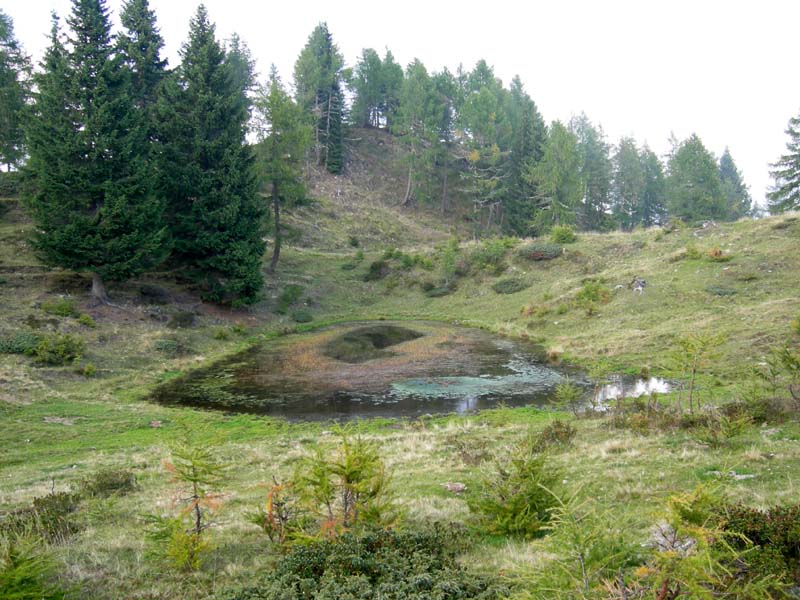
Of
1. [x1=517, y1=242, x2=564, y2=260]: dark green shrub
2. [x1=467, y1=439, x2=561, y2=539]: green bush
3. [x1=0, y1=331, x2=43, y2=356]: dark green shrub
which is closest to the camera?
[x1=467, y1=439, x2=561, y2=539]: green bush

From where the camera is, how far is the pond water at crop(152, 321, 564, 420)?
19344 millimetres

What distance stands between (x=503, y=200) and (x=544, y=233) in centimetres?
926

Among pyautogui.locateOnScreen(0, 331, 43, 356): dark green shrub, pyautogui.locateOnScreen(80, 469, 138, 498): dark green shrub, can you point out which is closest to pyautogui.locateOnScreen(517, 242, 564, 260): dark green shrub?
pyautogui.locateOnScreen(0, 331, 43, 356): dark green shrub

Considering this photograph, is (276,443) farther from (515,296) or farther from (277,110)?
(277,110)

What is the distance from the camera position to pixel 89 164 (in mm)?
29641

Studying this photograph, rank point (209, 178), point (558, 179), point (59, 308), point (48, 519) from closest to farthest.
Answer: point (48, 519), point (59, 308), point (209, 178), point (558, 179)

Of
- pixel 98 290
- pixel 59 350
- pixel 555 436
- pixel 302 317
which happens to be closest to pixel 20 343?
pixel 59 350

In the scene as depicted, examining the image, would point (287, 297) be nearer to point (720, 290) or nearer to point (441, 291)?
point (441, 291)

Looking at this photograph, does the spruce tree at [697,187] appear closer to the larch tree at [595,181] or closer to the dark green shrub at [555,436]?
the larch tree at [595,181]

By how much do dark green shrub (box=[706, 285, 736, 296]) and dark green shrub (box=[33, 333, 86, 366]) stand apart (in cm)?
3194

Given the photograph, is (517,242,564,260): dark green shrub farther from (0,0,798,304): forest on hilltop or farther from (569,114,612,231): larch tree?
(569,114,612,231): larch tree

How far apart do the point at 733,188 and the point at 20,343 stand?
96.4m

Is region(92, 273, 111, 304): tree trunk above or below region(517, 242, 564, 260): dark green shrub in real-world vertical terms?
below

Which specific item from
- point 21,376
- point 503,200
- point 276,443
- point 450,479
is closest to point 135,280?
point 21,376
